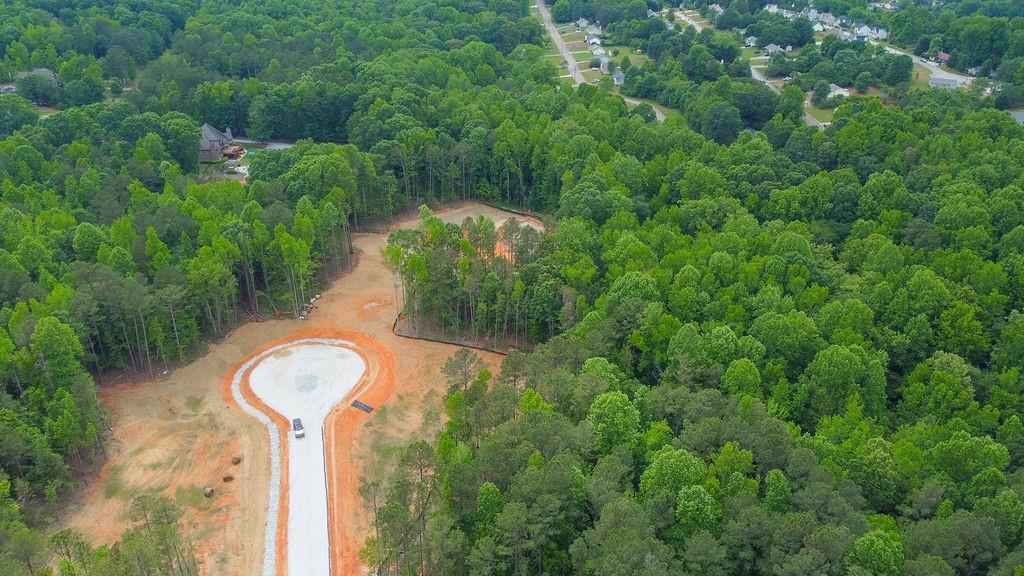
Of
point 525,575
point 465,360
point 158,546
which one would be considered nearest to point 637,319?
point 465,360

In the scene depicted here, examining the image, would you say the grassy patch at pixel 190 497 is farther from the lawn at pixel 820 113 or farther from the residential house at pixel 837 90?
the residential house at pixel 837 90

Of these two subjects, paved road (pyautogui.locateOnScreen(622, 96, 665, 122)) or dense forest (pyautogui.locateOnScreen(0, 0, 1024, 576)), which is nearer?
dense forest (pyautogui.locateOnScreen(0, 0, 1024, 576))

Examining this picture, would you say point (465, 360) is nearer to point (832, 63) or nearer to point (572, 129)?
point (572, 129)

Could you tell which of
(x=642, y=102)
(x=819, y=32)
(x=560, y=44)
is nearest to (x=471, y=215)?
(x=642, y=102)

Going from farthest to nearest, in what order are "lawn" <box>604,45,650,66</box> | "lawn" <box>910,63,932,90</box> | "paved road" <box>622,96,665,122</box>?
"lawn" <box>604,45,650,66</box>, "lawn" <box>910,63,932,90</box>, "paved road" <box>622,96,665,122</box>

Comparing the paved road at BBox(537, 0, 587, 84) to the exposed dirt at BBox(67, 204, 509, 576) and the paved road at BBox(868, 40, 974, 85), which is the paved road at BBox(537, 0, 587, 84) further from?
the exposed dirt at BBox(67, 204, 509, 576)

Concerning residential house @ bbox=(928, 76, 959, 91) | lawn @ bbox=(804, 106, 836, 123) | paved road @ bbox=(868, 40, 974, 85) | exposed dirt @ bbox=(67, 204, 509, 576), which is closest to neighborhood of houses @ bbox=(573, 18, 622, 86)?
lawn @ bbox=(804, 106, 836, 123)

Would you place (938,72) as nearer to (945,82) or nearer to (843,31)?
(945,82)
